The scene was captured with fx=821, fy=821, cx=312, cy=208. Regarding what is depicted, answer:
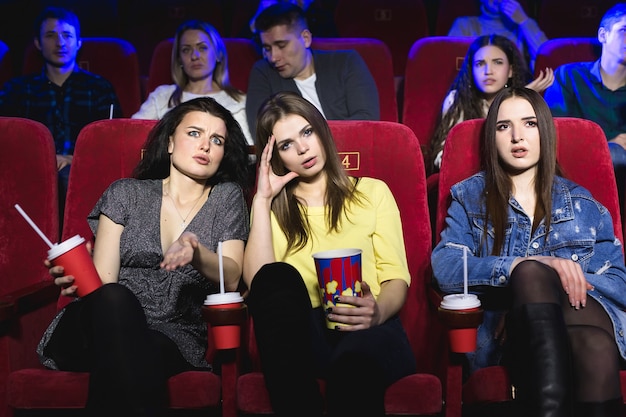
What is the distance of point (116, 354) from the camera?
44.1 inches

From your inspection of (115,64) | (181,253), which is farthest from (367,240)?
(115,64)

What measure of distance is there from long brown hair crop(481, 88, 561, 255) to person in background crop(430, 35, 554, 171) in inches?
23.2

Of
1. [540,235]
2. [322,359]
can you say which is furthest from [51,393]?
[540,235]

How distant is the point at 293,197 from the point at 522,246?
0.39 metres

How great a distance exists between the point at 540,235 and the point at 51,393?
31.7 inches

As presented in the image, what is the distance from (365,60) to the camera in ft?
7.48

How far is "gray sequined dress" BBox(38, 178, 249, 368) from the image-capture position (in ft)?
4.43

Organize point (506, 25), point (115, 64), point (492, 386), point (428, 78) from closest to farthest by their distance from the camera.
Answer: point (492, 386) → point (428, 78) → point (115, 64) → point (506, 25)

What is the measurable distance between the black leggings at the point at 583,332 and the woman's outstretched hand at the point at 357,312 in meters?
0.22

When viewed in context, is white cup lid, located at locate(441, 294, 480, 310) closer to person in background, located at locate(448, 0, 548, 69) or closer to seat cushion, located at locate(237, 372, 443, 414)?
seat cushion, located at locate(237, 372, 443, 414)

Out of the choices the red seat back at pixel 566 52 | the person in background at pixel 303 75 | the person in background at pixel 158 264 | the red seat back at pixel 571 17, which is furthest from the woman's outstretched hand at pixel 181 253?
the red seat back at pixel 571 17

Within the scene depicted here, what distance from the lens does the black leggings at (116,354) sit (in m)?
1.10

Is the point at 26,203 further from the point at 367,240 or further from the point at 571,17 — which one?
the point at 571,17

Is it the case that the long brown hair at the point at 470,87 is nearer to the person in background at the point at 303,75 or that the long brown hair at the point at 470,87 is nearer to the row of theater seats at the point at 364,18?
the person in background at the point at 303,75
